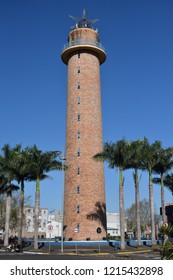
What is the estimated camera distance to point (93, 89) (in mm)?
55531

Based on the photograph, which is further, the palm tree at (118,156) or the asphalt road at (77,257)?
the palm tree at (118,156)

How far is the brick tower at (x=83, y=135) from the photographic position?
50.3 metres

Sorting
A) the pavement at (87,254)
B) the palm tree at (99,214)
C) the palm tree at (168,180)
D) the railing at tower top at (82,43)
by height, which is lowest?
the pavement at (87,254)

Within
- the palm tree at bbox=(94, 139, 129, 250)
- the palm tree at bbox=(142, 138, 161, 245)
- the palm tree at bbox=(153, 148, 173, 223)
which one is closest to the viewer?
the palm tree at bbox=(94, 139, 129, 250)

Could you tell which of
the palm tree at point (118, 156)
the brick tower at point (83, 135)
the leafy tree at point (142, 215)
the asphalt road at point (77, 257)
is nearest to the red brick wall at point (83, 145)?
the brick tower at point (83, 135)

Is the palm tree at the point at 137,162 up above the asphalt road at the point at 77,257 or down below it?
above

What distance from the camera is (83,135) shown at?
52.6 m

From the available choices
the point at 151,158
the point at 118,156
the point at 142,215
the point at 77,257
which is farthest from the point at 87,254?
the point at 142,215

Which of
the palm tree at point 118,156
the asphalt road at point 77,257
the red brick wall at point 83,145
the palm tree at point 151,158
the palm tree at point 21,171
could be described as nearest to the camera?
the asphalt road at point 77,257

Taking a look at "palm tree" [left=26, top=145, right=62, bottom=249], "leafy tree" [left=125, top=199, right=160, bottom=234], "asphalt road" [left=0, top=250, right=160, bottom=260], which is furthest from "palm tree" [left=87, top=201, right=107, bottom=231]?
"leafy tree" [left=125, top=199, right=160, bottom=234]

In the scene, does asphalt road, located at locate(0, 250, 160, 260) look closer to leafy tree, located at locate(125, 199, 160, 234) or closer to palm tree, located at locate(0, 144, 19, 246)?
palm tree, located at locate(0, 144, 19, 246)

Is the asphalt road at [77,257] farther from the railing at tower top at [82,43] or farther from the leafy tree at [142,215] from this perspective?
the leafy tree at [142,215]

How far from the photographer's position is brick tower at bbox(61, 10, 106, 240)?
165ft
